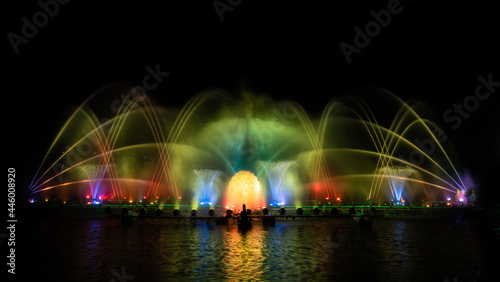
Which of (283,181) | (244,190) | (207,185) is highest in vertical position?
(283,181)

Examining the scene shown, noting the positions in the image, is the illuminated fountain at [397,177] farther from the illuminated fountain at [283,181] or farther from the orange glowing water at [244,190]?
the orange glowing water at [244,190]

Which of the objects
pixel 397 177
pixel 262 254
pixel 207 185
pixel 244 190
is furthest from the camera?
pixel 397 177

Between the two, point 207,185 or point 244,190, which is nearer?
point 244,190

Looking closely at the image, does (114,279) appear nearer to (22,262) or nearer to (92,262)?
(92,262)

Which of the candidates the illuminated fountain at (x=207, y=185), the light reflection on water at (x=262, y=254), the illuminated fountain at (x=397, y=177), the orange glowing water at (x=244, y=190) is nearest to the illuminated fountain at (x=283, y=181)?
the illuminated fountain at (x=207, y=185)

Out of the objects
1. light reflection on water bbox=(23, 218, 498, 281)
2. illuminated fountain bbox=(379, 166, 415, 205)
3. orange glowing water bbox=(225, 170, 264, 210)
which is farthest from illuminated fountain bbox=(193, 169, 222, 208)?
light reflection on water bbox=(23, 218, 498, 281)

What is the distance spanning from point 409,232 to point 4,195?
5201 cm

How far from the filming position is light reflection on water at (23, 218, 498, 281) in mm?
14828

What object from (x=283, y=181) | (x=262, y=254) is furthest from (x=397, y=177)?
(x=262, y=254)

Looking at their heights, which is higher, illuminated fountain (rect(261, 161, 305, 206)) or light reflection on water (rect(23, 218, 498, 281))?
illuminated fountain (rect(261, 161, 305, 206))

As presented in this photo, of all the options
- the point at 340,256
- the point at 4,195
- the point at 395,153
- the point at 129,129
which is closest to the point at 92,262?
the point at 340,256

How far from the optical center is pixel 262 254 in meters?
18.6

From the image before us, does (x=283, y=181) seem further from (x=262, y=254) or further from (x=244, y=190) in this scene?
(x=262, y=254)

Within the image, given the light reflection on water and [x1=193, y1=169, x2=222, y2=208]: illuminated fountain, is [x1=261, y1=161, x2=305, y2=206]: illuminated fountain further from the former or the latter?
the light reflection on water
